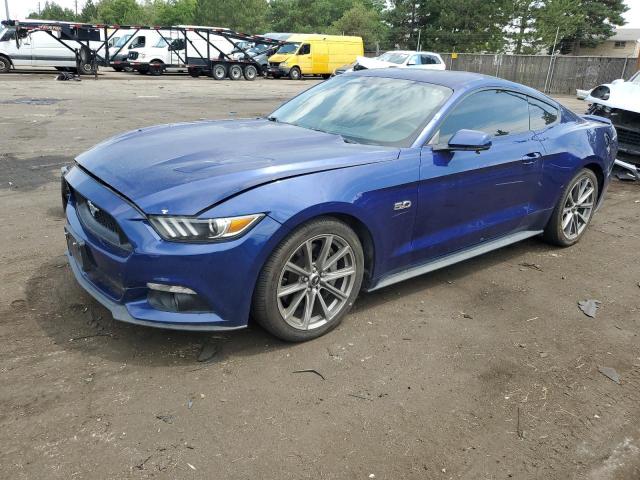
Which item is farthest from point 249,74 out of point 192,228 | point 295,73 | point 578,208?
point 192,228

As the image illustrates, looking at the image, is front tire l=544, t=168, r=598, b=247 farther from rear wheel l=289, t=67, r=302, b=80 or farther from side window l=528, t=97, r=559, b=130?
rear wheel l=289, t=67, r=302, b=80

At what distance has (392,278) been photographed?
3.80 meters

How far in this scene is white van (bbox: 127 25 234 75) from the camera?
27.8m

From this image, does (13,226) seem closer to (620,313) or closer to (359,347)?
(359,347)

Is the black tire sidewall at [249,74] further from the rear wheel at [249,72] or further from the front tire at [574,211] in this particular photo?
the front tire at [574,211]

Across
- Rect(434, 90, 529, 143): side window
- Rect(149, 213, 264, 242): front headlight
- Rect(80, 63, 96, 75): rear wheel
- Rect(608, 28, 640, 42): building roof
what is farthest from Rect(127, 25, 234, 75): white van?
Rect(608, 28, 640, 42): building roof

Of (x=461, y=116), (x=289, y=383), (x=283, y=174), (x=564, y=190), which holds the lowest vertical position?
(x=289, y=383)

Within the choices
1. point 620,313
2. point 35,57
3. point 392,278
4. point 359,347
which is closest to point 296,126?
point 392,278

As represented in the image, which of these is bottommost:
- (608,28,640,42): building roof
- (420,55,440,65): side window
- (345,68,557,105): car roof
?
(345,68,557,105): car roof

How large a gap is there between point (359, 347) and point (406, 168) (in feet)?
3.88

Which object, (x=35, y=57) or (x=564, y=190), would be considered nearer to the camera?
(x=564, y=190)

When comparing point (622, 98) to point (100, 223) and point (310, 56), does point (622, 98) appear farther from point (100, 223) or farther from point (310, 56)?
point (310, 56)

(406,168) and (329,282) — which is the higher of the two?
(406,168)

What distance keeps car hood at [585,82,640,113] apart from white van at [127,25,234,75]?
22516mm
